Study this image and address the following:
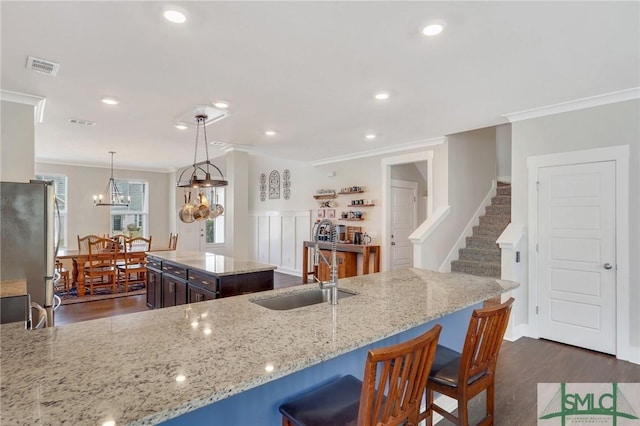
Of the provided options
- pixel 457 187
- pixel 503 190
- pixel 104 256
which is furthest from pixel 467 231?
pixel 104 256

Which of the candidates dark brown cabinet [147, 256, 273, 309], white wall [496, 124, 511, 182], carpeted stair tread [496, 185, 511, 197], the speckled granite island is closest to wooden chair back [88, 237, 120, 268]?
dark brown cabinet [147, 256, 273, 309]

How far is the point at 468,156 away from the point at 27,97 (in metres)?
5.55

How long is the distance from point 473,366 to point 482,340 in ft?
0.48

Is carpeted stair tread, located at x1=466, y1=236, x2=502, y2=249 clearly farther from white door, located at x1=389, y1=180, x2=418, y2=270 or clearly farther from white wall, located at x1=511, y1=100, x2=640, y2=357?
white wall, located at x1=511, y1=100, x2=640, y2=357

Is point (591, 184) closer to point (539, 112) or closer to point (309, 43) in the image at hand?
point (539, 112)

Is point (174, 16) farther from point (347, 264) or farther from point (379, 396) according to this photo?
point (347, 264)

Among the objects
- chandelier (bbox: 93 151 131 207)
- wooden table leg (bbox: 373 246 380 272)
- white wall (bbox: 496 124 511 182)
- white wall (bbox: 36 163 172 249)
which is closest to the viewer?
wooden table leg (bbox: 373 246 380 272)

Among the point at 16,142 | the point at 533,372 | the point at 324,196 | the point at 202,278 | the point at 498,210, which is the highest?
the point at 16,142

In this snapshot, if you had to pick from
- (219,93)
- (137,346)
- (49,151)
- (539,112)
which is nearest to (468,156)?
(539,112)

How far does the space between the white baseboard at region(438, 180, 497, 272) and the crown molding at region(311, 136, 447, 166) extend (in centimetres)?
148

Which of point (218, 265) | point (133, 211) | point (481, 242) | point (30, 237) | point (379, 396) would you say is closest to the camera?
point (379, 396)

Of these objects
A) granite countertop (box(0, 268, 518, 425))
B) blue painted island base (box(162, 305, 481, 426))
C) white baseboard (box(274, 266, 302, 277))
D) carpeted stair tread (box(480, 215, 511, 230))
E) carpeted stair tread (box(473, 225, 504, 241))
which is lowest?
white baseboard (box(274, 266, 302, 277))

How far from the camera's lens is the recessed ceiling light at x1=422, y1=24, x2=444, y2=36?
2.05 m

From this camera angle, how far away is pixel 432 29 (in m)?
2.08
